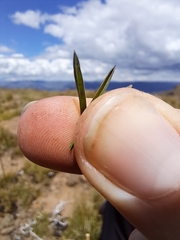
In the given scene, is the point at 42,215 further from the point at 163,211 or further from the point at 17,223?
the point at 163,211

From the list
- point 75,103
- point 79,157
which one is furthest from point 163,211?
point 75,103

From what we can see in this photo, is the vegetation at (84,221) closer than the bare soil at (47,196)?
Yes

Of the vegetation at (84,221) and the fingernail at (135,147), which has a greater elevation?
the fingernail at (135,147)

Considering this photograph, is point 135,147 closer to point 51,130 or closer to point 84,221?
point 51,130

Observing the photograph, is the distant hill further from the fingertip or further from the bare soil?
the bare soil

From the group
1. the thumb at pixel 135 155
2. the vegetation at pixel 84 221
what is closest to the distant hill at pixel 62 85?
the thumb at pixel 135 155

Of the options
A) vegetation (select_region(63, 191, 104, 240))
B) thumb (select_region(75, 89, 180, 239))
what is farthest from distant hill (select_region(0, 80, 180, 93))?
vegetation (select_region(63, 191, 104, 240))

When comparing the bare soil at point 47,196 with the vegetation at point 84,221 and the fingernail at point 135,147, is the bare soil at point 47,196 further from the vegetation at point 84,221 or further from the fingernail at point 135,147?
the fingernail at point 135,147

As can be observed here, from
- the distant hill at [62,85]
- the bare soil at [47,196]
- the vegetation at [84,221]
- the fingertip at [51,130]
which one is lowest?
the distant hill at [62,85]
